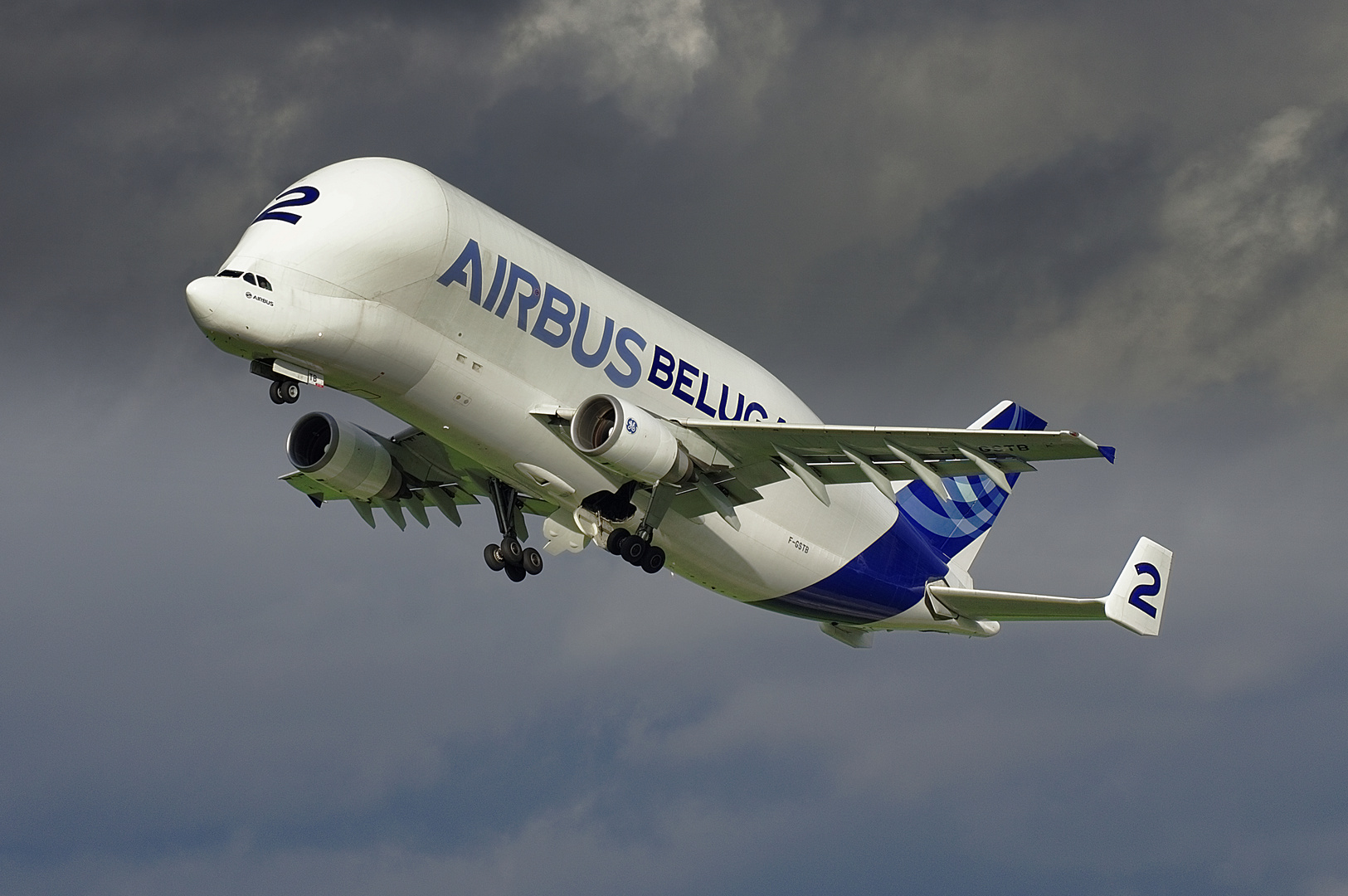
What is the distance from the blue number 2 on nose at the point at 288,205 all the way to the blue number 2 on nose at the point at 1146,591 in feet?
77.8

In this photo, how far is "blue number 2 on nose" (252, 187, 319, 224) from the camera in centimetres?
3475

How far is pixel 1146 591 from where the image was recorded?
4391 centimetres

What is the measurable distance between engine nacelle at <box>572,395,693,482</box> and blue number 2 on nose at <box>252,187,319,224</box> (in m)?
7.45

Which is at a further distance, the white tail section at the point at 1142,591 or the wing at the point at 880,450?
the white tail section at the point at 1142,591

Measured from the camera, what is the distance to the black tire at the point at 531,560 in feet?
136

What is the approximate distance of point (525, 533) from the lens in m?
43.0

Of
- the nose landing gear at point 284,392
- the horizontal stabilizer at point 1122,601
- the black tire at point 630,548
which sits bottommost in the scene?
the nose landing gear at point 284,392

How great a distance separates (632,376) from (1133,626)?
15.4 m

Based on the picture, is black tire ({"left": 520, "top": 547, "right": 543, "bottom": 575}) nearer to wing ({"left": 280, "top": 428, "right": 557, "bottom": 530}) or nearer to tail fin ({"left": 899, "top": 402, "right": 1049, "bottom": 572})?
wing ({"left": 280, "top": 428, "right": 557, "bottom": 530})

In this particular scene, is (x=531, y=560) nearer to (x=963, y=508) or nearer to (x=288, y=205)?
(x=288, y=205)

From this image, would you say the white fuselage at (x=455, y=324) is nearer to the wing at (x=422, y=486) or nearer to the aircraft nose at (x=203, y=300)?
the aircraft nose at (x=203, y=300)

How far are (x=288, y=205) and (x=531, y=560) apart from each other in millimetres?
11344

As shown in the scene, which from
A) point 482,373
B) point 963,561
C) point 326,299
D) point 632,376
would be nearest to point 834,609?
point 963,561

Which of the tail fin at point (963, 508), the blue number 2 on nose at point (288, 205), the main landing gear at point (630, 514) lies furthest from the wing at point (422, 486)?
Answer: the tail fin at point (963, 508)
